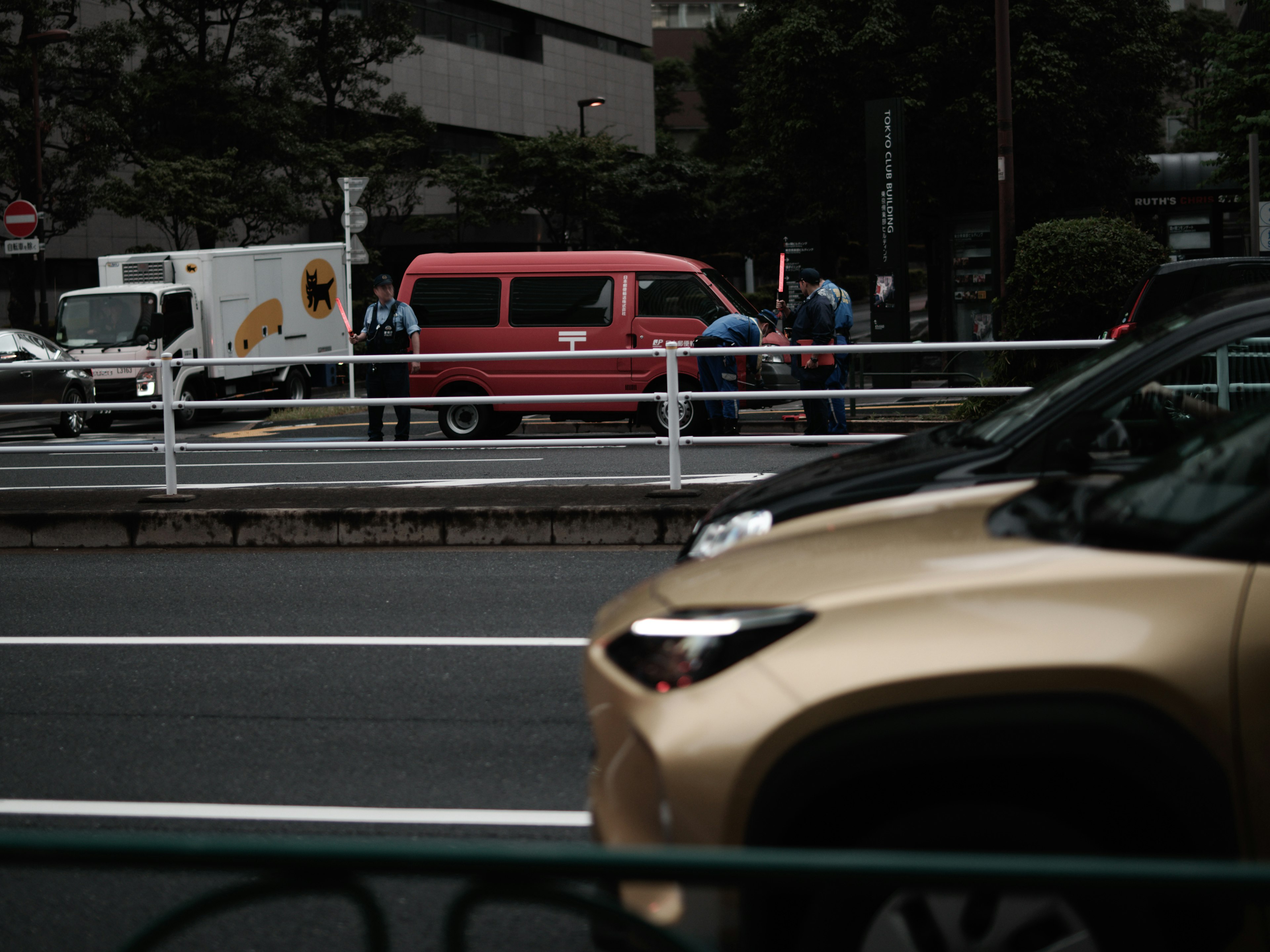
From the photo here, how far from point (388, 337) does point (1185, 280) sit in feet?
28.2

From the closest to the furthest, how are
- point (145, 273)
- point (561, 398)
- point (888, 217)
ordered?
1. point (561, 398)
2. point (888, 217)
3. point (145, 273)

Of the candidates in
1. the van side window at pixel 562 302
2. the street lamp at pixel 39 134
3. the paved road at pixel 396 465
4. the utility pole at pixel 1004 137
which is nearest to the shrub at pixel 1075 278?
the paved road at pixel 396 465

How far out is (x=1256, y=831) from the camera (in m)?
2.23

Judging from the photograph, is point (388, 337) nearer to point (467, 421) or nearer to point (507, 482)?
point (467, 421)

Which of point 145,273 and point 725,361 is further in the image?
point 145,273

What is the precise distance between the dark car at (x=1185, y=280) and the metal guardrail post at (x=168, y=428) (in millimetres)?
7450

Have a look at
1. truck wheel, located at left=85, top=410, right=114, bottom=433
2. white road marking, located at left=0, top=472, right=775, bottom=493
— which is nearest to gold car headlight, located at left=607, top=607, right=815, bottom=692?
white road marking, located at left=0, top=472, right=775, bottom=493

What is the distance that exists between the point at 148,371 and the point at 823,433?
49.2ft

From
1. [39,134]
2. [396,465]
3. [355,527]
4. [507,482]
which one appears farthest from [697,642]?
[39,134]

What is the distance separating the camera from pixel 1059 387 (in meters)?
4.65

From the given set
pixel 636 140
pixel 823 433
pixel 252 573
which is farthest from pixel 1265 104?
pixel 636 140

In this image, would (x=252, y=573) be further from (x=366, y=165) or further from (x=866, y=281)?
(x=866, y=281)

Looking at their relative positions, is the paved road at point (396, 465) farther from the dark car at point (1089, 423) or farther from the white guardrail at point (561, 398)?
the dark car at point (1089, 423)

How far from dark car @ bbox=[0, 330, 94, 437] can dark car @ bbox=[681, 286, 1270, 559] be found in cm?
1795
